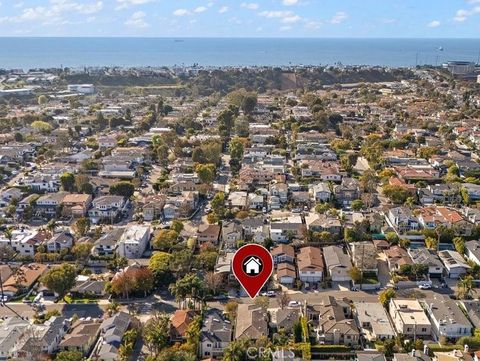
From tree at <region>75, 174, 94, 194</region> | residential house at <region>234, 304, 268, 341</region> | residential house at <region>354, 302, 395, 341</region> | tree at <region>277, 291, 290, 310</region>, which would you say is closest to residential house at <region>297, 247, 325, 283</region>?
tree at <region>277, 291, 290, 310</region>

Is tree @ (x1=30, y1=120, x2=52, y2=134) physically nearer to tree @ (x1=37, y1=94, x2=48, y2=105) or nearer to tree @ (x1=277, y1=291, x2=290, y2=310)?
tree @ (x1=37, y1=94, x2=48, y2=105)

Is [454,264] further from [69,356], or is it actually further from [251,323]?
[69,356]

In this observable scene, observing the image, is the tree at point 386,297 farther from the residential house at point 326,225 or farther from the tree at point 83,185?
the tree at point 83,185

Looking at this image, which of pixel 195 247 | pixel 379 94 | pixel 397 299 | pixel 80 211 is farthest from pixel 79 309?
pixel 379 94

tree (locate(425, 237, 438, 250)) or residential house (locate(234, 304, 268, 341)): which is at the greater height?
tree (locate(425, 237, 438, 250))

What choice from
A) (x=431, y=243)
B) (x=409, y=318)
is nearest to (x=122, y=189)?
(x=431, y=243)
